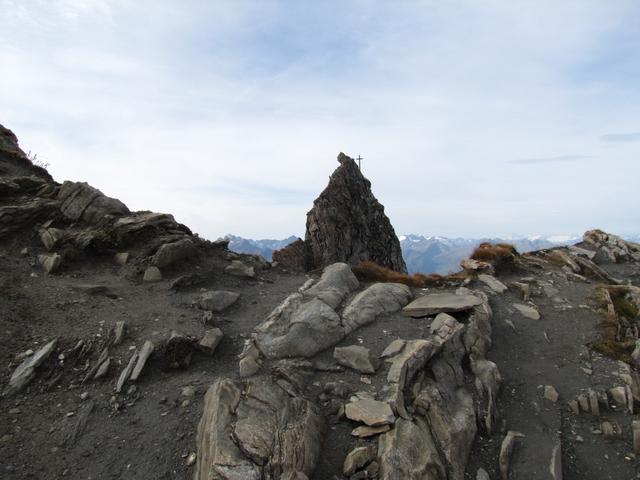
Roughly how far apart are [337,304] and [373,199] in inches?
1425

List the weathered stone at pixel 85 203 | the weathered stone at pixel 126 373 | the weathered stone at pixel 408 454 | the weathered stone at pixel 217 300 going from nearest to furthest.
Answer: the weathered stone at pixel 408 454 → the weathered stone at pixel 126 373 → the weathered stone at pixel 217 300 → the weathered stone at pixel 85 203

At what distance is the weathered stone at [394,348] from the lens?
539 inches

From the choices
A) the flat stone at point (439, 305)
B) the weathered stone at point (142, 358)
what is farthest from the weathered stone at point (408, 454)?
the weathered stone at point (142, 358)

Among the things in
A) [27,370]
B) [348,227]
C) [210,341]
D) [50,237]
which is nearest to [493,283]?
[210,341]

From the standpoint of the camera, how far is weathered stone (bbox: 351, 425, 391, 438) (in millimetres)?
10445

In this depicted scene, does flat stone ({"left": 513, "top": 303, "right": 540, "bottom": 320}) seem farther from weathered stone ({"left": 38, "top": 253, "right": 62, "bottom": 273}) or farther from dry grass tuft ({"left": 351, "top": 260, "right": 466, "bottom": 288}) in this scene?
weathered stone ({"left": 38, "top": 253, "right": 62, "bottom": 273})

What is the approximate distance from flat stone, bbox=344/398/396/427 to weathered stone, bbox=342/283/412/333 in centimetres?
413

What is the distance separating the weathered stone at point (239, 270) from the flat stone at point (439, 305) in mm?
8377

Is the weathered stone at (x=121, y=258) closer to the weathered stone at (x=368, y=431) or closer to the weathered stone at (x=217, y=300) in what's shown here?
the weathered stone at (x=217, y=300)

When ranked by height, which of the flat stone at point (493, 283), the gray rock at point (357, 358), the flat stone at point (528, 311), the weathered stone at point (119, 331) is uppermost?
the flat stone at point (493, 283)

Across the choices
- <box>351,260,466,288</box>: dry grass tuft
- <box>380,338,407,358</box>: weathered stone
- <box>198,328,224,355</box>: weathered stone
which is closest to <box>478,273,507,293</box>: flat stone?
<box>351,260,466,288</box>: dry grass tuft

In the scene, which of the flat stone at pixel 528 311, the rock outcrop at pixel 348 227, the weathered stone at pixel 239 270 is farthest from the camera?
the rock outcrop at pixel 348 227

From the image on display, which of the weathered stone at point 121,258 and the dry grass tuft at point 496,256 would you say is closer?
the weathered stone at point 121,258

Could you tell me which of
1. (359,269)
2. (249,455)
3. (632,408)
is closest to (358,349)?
(249,455)
